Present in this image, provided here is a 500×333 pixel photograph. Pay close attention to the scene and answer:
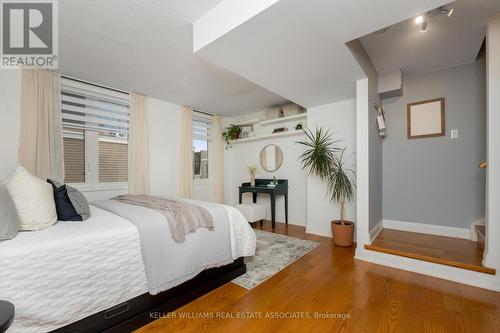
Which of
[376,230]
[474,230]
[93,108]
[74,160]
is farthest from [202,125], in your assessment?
[474,230]

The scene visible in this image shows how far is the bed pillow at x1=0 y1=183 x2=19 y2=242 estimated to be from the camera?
1178mm

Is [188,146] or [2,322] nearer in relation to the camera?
[2,322]

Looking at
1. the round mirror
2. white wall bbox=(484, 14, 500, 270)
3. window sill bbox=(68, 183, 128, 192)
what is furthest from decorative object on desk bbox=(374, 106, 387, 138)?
window sill bbox=(68, 183, 128, 192)

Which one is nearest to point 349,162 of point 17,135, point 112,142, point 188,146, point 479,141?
point 479,141

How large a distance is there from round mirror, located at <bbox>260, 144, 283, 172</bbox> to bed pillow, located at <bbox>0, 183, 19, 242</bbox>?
3.64m

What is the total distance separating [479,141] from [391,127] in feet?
3.20

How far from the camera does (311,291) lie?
73.6 inches

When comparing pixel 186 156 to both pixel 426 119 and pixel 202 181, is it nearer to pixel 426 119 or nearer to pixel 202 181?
pixel 202 181

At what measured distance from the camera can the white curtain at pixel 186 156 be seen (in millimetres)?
4043

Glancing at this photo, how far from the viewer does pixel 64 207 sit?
1.62 meters

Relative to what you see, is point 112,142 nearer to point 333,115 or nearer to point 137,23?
point 137,23

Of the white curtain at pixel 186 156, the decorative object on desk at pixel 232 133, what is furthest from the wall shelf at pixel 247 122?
the white curtain at pixel 186 156

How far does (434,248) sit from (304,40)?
8.88 feet

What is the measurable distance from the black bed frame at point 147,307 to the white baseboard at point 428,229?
2.72 meters
